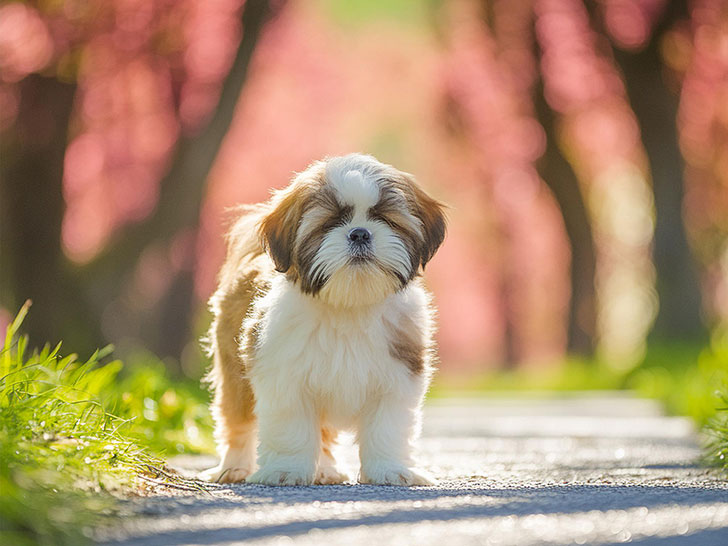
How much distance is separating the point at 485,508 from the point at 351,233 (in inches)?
62.1

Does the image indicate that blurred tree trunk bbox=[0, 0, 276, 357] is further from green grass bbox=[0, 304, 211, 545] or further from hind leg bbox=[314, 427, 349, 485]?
hind leg bbox=[314, 427, 349, 485]

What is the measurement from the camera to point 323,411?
567 cm

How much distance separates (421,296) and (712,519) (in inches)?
86.4

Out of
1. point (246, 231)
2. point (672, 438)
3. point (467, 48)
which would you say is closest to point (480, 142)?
point (467, 48)

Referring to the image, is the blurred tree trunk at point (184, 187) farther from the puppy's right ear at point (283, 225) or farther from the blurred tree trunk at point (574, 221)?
the blurred tree trunk at point (574, 221)

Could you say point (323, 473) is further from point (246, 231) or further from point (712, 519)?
point (712, 519)

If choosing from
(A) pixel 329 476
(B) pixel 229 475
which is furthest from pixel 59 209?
(A) pixel 329 476

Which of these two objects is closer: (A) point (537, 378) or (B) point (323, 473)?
(B) point (323, 473)

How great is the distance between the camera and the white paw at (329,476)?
19.2 ft

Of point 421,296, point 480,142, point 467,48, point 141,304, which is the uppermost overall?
point 467,48

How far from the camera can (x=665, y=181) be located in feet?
59.3

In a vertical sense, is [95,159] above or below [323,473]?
above

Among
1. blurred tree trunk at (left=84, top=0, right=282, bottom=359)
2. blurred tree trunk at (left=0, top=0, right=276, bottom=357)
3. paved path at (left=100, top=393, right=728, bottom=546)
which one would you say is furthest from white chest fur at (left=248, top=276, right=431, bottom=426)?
blurred tree trunk at (left=84, top=0, right=282, bottom=359)

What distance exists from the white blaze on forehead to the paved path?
4.09 feet
